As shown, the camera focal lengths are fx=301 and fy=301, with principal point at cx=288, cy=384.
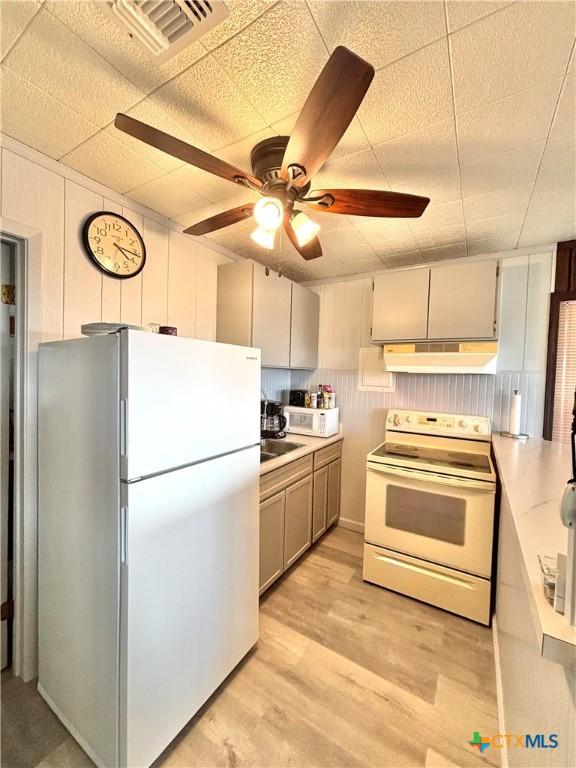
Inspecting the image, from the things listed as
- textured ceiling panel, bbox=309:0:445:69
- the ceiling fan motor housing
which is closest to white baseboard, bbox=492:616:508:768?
the ceiling fan motor housing

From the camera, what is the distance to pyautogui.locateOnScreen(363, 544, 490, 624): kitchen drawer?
5.97 ft

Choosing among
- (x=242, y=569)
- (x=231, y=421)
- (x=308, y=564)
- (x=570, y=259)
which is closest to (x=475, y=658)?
(x=308, y=564)

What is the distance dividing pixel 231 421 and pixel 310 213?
1.34 meters

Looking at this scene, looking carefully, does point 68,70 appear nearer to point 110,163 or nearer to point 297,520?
point 110,163

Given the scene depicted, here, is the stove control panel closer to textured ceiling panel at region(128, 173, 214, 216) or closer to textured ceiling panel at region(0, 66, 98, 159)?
textured ceiling panel at region(128, 173, 214, 216)

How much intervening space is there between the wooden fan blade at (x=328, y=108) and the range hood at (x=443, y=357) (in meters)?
1.66

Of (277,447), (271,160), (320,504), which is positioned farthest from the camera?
(320,504)

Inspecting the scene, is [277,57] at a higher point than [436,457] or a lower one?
higher

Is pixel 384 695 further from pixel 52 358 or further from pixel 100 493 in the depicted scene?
pixel 52 358

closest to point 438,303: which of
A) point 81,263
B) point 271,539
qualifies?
point 271,539

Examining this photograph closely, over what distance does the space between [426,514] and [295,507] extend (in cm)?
88

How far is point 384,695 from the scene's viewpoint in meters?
1.40

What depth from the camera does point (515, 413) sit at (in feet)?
7.18

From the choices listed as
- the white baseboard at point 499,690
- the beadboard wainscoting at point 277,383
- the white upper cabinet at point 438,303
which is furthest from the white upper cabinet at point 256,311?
the white baseboard at point 499,690
